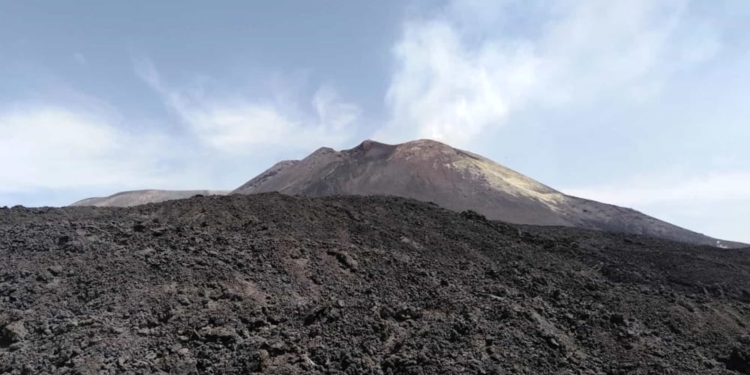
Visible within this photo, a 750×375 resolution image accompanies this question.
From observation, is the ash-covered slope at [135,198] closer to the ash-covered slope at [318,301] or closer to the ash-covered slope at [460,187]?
the ash-covered slope at [460,187]

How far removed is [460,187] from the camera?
178ft

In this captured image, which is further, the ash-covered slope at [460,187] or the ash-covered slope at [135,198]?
the ash-covered slope at [135,198]

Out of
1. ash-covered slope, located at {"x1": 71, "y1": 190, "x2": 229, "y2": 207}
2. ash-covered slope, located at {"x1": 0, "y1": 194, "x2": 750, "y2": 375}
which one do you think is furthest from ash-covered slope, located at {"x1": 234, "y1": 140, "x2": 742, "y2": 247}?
ash-covered slope, located at {"x1": 0, "y1": 194, "x2": 750, "y2": 375}

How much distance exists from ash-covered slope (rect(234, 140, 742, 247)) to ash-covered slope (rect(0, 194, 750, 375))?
110ft

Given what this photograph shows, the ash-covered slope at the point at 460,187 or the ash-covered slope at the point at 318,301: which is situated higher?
the ash-covered slope at the point at 460,187

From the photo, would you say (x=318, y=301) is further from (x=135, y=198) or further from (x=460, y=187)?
(x=135, y=198)

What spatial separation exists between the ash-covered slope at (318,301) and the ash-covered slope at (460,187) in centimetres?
3342

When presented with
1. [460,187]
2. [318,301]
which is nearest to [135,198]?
[460,187]

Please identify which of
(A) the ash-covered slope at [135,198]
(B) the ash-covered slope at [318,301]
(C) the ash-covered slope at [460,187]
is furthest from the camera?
(A) the ash-covered slope at [135,198]

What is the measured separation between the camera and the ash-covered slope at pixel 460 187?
163ft

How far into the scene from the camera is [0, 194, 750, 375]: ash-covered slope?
8039 mm

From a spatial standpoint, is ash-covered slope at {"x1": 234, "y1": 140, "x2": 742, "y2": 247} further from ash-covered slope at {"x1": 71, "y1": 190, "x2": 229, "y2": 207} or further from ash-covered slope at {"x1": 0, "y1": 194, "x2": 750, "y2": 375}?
ash-covered slope at {"x1": 0, "y1": 194, "x2": 750, "y2": 375}

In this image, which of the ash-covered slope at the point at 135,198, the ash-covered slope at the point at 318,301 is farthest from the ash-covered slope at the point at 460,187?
the ash-covered slope at the point at 318,301

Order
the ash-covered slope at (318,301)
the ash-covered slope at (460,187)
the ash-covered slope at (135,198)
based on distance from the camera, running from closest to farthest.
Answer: the ash-covered slope at (318,301) → the ash-covered slope at (460,187) → the ash-covered slope at (135,198)
